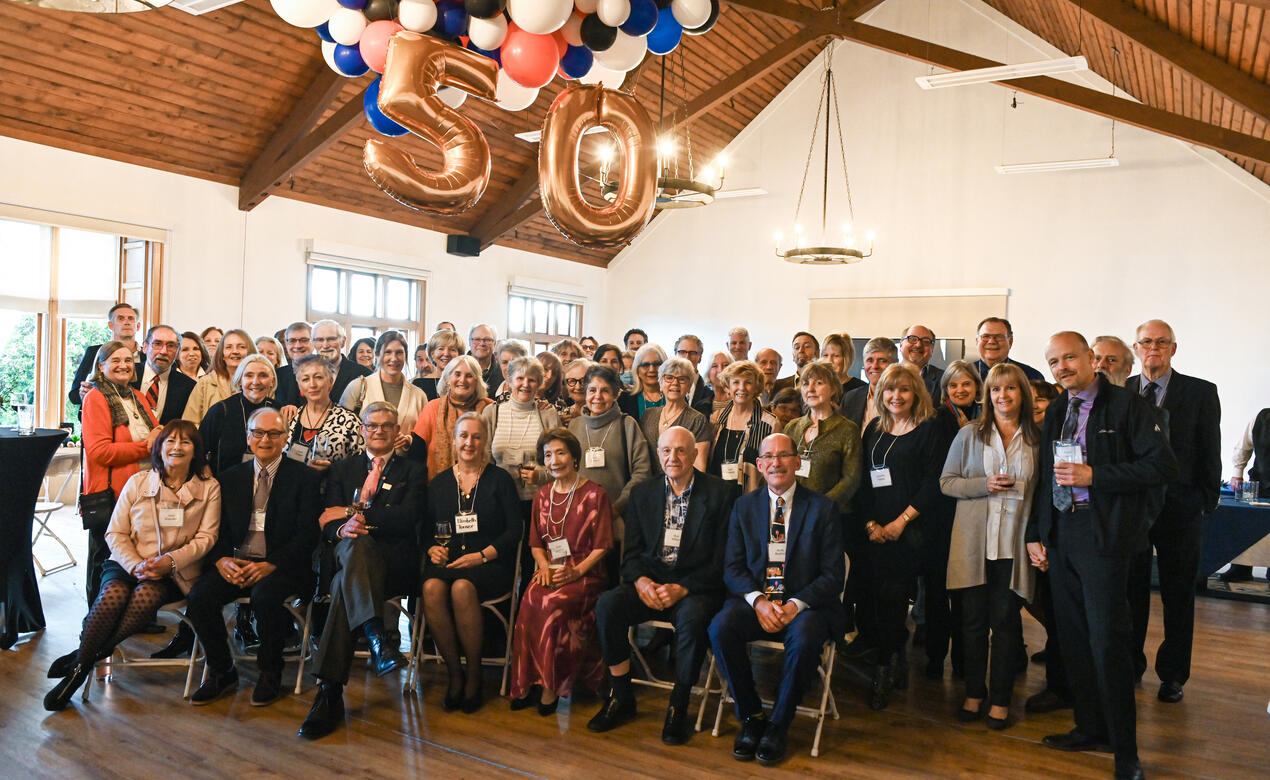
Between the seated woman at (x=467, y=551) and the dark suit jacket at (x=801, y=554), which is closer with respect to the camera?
the dark suit jacket at (x=801, y=554)

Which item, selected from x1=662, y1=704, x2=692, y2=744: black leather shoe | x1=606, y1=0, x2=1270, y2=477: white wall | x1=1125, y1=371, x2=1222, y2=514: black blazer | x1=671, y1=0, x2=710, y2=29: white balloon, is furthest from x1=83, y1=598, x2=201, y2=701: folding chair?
x1=606, y1=0, x2=1270, y2=477: white wall

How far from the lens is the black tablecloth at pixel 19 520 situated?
4.00m

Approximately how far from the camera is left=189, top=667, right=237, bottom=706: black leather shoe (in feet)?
11.5

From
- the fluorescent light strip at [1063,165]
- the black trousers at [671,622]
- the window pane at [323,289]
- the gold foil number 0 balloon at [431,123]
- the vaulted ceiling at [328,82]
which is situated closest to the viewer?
the gold foil number 0 balloon at [431,123]

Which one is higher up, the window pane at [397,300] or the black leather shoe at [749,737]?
the window pane at [397,300]

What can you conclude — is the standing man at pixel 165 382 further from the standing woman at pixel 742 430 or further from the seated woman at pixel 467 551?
the standing woman at pixel 742 430

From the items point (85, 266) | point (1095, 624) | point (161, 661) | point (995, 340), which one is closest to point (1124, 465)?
point (1095, 624)

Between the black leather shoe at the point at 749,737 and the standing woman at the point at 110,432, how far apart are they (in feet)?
9.47

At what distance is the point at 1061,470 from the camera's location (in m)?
2.98

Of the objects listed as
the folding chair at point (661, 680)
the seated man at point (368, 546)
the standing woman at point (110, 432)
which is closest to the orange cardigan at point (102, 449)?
the standing woman at point (110, 432)

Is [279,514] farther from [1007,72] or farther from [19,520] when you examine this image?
Answer: [1007,72]

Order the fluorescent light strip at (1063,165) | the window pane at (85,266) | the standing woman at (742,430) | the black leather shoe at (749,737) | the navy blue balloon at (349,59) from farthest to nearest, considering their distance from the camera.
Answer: the window pane at (85,266) < the fluorescent light strip at (1063,165) < the standing woman at (742,430) < the black leather shoe at (749,737) < the navy blue balloon at (349,59)

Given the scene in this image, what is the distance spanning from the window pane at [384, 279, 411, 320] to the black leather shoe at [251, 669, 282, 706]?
7314 mm

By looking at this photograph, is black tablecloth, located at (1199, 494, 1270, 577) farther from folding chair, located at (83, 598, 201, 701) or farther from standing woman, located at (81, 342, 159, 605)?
standing woman, located at (81, 342, 159, 605)
